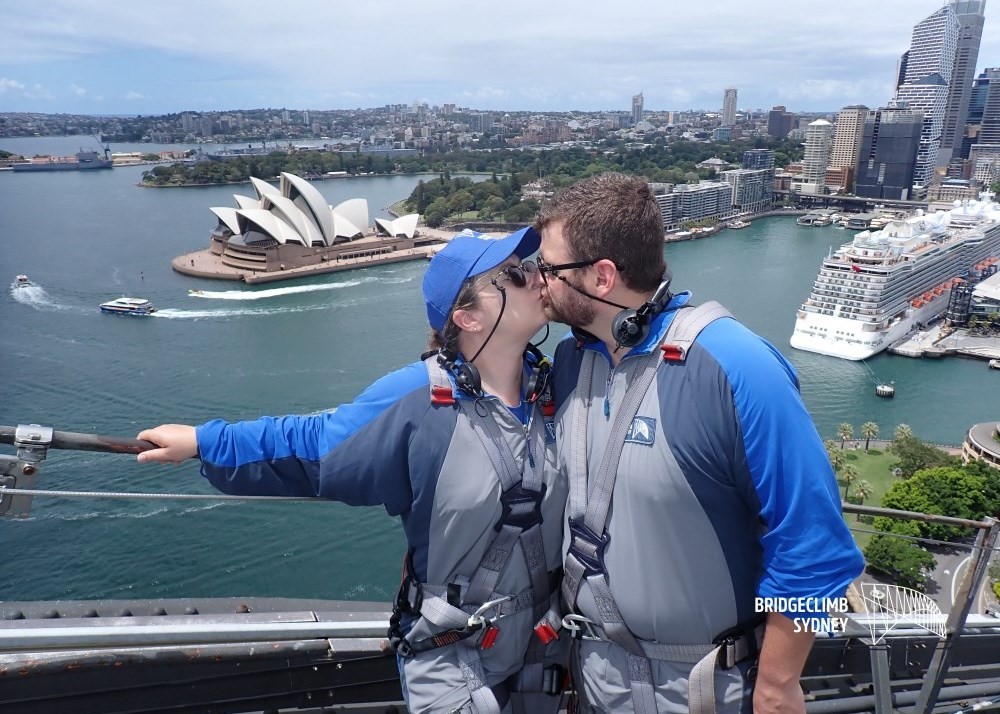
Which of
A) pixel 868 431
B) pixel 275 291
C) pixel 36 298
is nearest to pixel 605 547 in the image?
pixel 868 431

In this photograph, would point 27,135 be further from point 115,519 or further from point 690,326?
point 690,326

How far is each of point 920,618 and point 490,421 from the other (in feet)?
1.86

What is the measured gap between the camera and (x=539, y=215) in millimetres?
586

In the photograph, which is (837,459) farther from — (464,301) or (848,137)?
(848,137)

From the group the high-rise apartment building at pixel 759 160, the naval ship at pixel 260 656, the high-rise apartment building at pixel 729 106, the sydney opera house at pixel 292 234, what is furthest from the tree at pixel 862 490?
the high-rise apartment building at pixel 729 106

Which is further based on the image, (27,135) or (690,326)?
(27,135)

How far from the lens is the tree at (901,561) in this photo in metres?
4.19

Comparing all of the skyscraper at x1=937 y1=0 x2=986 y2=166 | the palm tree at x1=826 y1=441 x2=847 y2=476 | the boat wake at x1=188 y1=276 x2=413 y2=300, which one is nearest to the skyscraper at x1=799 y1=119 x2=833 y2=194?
the skyscraper at x1=937 y1=0 x2=986 y2=166

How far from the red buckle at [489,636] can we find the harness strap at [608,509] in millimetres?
62

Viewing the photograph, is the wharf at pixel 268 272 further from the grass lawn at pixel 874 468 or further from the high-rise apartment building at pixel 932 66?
A: the high-rise apartment building at pixel 932 66

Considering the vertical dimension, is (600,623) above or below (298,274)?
above

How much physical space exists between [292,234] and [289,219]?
0.46 m

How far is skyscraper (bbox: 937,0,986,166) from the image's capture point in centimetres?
3212

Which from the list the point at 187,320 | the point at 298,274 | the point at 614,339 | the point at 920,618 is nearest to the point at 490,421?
the point at 614,339
